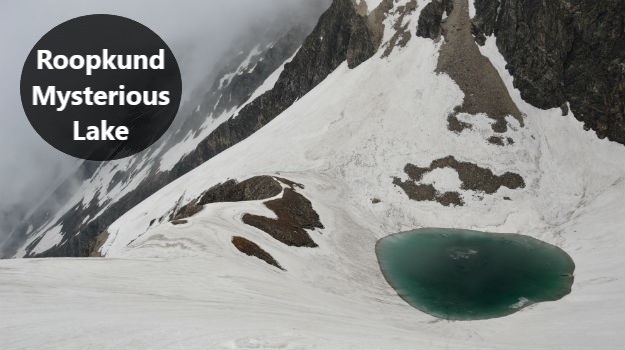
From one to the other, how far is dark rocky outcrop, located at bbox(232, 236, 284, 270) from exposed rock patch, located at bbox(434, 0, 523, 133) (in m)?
42.8

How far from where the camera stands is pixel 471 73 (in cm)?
6781

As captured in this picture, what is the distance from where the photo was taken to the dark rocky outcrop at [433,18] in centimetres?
7706

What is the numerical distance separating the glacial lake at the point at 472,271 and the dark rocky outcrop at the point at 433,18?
43703 millimetres

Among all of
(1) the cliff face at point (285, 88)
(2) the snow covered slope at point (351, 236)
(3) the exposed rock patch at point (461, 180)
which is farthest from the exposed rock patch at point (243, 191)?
(1) the cliff face at point (285, 88)

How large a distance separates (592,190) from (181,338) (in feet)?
177

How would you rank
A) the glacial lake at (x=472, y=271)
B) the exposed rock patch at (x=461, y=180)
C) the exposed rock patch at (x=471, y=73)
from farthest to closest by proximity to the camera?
the exposed rock patch at (x=471, y=73)
the exposed rock patch at (x=461, y=180)
the glacial lake at (x=472, y=271)

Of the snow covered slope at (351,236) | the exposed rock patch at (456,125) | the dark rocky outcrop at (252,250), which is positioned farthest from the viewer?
the exposed rock patch at (456,125)

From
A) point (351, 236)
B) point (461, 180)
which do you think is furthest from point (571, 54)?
point (351, 236)

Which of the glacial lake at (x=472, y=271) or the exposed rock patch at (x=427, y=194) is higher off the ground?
the exposed rock patch at (x=427, y=194)

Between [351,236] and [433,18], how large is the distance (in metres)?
52.0

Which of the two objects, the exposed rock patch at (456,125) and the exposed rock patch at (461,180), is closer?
the exposed rock patch at (461,180)

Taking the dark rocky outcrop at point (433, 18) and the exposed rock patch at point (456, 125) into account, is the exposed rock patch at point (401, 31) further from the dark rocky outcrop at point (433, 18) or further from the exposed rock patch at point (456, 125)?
the exposed rock patch at point (456, 125)

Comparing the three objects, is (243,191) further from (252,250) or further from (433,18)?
(433,18)

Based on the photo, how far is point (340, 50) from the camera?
104188 millimetres
